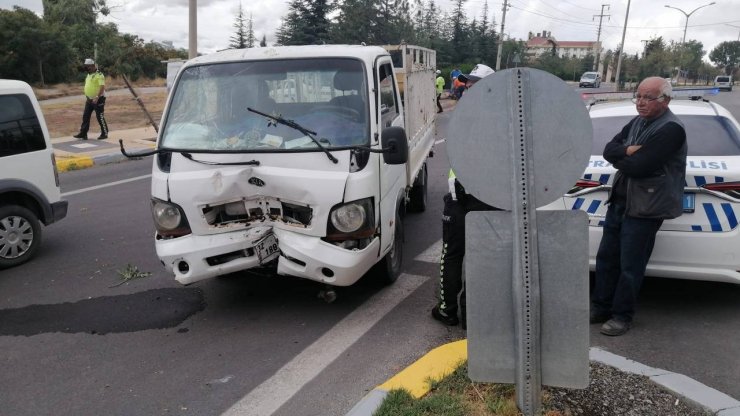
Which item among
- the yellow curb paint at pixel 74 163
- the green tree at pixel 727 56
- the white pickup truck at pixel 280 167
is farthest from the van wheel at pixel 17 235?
the green tree at pixel 727 56

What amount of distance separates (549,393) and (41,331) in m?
3.81

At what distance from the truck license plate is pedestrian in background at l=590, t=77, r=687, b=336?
2.46 meters

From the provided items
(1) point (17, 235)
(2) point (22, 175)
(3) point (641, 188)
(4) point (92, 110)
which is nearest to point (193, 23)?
(4) point (92, 110)

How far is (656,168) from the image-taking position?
391 cm

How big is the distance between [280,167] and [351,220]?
0.67 m

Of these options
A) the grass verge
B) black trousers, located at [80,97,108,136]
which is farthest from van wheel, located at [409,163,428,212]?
black trousers, located at [80,97,108,136]

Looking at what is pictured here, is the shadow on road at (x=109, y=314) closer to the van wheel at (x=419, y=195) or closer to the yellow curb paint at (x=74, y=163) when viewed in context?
the van wheel at (x=419, y=195)

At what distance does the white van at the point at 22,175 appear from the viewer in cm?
599

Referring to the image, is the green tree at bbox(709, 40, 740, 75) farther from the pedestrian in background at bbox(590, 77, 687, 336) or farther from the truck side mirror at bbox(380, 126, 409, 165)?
the truck side mirror at bbox(380, 126, 409, 165)

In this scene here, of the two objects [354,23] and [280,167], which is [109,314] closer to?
[280,167]

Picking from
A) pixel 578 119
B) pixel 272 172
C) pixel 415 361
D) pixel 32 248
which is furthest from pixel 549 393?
pixel 32 248

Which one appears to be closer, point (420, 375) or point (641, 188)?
point (420, 375)

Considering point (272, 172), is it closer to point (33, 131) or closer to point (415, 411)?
point (415, 411)

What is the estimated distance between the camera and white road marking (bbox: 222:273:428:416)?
3.52 metres
